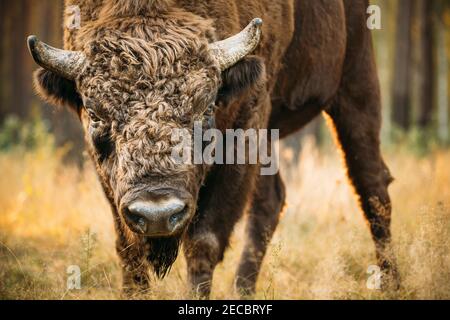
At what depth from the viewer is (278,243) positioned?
4.51m

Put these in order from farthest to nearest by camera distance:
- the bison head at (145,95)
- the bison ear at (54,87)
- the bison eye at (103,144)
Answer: the bison ear at (54,87), the bison eye at (103,144), the bison head at (145,95)

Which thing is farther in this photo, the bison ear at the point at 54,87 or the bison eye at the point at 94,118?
the bison ear at the point at 54,87

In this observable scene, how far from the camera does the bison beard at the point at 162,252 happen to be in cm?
459

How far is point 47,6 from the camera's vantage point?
723 inches

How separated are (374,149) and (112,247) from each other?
2.73 metres

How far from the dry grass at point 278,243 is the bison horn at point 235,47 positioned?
1.24 meters

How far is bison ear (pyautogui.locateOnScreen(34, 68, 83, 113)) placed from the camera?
4574mm

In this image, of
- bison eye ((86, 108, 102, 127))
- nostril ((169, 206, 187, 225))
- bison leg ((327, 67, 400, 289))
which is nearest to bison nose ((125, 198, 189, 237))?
nostril ((169, 206, 187, 225))

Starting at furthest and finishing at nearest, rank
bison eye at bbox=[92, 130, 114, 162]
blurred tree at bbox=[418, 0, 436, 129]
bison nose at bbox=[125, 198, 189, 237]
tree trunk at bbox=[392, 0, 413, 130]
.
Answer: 1. blurred tree at bbox=[418, 0, 436, 129]
2. tree trunk at bbox=[392, 0, 413, 130]
3. bison eye at bbox=[92, 130, 114, 162]
4. bison nose at bbox=[125, 198, 189, 237]
